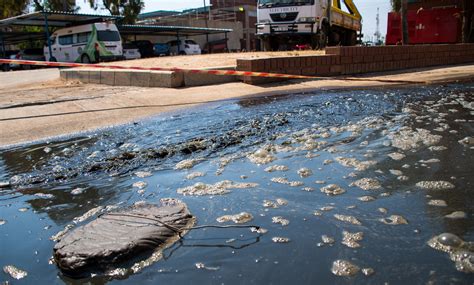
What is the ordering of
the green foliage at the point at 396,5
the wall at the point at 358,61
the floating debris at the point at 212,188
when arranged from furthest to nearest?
the green foliage at the point at 396,5, the wall at the point at 358,61, the floating debris at the point at 212,188

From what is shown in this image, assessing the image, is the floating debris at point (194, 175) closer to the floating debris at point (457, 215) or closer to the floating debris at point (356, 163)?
the floating debris at point (356, 163)

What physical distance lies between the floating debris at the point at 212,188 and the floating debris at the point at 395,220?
1067 mm

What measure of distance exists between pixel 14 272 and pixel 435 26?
70.3 ft

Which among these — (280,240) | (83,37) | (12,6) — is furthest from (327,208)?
(12,6)

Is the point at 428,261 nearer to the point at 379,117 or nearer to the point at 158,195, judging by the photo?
the point at 158,195

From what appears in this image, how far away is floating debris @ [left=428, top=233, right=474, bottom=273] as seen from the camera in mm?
1997

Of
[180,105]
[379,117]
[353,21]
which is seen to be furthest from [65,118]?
[353,21]

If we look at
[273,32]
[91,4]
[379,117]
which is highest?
[91,4]

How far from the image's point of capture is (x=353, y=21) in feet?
64.2

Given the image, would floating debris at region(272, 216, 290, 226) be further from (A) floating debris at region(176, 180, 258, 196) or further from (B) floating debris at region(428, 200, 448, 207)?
(B) floating debris at region(428, 200, 448, 207)

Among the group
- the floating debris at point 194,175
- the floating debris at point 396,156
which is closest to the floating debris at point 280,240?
the floating debris at point 194,175

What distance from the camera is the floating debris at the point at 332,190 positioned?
118 inches

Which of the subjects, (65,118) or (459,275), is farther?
(65,118)

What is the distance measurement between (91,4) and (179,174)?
1516 inches
